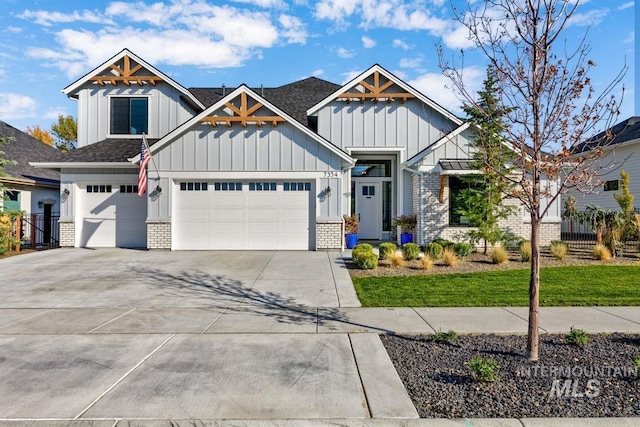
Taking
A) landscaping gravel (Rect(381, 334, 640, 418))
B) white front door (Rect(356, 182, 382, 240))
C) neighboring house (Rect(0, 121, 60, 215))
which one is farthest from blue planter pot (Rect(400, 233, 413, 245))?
neighboring house (Rect(0, 121, 60, 215))

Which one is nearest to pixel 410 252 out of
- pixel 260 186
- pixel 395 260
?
pixel 395 260

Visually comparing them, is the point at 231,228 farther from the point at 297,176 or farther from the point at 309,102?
the point at 309,102

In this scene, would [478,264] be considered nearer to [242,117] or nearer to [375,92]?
[375,92]

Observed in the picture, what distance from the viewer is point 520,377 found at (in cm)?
399

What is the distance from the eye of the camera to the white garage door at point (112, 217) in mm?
15133

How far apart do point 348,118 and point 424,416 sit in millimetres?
13730

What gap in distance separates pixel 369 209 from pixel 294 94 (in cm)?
739

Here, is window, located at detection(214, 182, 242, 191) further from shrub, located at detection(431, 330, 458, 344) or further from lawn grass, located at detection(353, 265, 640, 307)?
shrub, located at detection(431, 330, 458, 344)

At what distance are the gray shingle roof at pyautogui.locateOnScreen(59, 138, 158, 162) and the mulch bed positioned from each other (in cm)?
982

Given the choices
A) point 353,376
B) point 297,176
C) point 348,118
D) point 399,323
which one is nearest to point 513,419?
point 353,376

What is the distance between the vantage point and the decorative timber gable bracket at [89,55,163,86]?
633 inches

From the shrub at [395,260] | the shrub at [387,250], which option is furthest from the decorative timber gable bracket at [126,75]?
the shrub at [395,260]

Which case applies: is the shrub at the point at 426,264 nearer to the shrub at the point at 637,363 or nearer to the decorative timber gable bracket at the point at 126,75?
the shrub at the point at 637,363

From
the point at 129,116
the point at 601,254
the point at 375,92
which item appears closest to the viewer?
the point at 601,254
